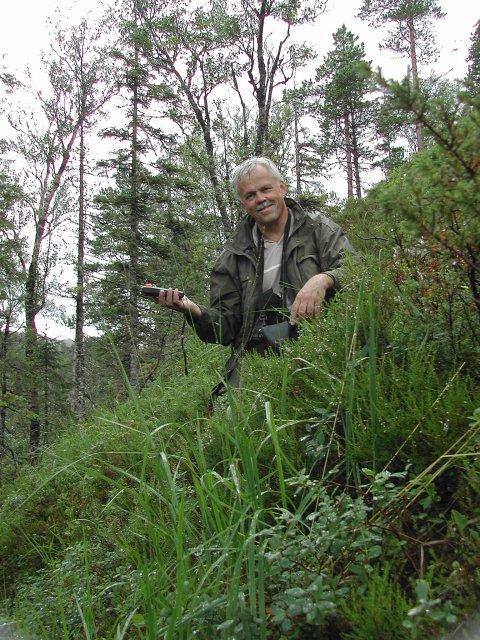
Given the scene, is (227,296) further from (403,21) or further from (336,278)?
(403,21)

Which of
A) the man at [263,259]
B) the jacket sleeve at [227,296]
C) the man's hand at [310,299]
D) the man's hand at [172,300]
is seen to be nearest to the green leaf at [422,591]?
the man's hand at [310,299]

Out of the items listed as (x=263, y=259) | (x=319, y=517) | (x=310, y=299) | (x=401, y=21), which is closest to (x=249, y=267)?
(x=263, y=259)

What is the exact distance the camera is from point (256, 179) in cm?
418

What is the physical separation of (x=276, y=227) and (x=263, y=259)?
1.00ft

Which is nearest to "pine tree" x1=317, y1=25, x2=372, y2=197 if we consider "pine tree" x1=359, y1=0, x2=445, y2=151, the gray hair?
"pine tree" x1=359, y1=0, x2=445, y2=151

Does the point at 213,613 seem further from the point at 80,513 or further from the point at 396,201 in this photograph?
the point at 80,513

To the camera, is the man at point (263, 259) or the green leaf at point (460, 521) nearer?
the green leaf at point (460, 521)

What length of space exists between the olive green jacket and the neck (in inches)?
3.0

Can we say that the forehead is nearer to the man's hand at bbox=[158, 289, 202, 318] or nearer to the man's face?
the man's face

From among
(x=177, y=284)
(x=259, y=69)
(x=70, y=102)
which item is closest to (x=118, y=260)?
(x=70, y=102)

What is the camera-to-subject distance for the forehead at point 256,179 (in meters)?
4.16

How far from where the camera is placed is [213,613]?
5.07ft

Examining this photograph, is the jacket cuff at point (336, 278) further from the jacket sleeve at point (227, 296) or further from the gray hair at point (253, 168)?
the gray hair at point (253, 168)

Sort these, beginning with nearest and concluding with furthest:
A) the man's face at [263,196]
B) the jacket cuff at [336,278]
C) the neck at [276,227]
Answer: the jacket cuff at [336,278]
the man's face at [263,196]
the neck at [276,227]
